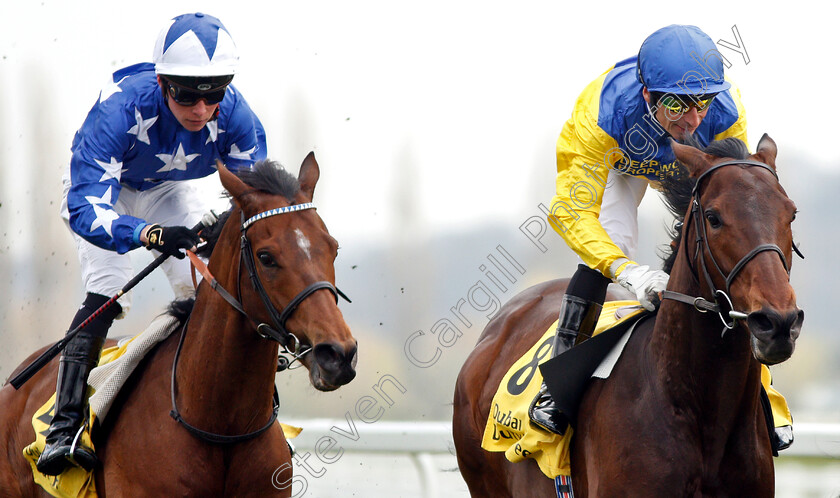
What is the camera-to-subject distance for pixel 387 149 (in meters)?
6.72

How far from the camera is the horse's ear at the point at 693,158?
2.73 m

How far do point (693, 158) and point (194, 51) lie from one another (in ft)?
5.62

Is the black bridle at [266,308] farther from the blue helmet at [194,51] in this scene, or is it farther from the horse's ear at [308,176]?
the blue helmet at [194,51]

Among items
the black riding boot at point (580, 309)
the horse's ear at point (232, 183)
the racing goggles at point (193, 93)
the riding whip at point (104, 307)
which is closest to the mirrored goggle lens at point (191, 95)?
the racing goggles at point (193, 93)

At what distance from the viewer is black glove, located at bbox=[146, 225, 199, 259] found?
323 cm

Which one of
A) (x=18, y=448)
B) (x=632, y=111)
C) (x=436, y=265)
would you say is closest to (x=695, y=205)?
(x=632, y=111)

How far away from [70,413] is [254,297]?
0.91m

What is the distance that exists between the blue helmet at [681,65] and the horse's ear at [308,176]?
110 cm

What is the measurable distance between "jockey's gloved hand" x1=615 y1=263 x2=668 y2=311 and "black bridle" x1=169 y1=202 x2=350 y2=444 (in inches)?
35.0

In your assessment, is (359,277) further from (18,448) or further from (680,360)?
(680,360)

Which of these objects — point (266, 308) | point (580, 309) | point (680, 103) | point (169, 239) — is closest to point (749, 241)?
point (680, 103)

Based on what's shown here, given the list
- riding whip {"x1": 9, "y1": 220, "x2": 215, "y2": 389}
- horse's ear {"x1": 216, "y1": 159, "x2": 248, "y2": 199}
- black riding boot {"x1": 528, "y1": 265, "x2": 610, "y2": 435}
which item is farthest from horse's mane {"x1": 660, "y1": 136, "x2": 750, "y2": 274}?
riding whip {"x1": 9, "y1": 220, "x2": 215, "y2": 389}

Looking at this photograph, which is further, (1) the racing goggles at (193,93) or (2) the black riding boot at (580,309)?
(1) the racing goggles at (193,93)

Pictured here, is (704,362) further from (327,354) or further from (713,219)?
(327,354)
